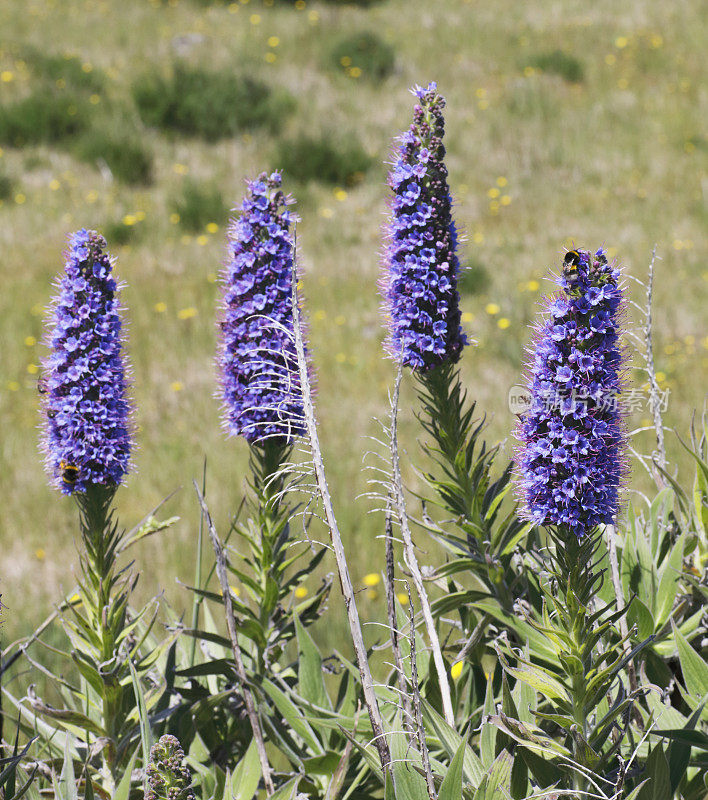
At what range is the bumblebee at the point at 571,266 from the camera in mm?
1877

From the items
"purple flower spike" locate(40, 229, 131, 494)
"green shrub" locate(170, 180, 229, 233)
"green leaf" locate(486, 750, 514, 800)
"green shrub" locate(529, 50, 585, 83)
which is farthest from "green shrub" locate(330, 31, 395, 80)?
"green leaf" locate(486, 750, 514, 800)

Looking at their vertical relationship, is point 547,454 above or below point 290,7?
below

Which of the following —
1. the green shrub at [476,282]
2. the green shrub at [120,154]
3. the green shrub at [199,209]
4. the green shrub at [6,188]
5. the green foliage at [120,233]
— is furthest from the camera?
the green shrub at [120,154]

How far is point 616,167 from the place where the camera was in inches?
453

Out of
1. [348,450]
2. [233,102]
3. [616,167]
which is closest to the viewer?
[348,450]

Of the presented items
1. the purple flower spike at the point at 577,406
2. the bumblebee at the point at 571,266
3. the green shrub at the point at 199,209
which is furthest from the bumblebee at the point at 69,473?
the green shrub at the point at 199,209

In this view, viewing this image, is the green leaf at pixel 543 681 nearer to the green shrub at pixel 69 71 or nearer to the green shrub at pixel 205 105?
the green shrub at pixel 205 105

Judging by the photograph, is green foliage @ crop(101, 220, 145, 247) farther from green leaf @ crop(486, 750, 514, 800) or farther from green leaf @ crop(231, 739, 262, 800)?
green leaf @ crop(486, 750, 514, 800)

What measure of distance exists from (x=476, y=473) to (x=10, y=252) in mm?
8052

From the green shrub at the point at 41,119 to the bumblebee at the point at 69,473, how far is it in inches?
437

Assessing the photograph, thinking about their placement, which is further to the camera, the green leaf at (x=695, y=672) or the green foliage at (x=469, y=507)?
the green foliage at (x=469, y=507)

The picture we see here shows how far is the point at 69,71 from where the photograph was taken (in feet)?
45.6

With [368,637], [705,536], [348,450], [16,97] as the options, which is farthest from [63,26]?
[705,536]

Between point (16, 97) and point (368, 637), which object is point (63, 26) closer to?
point (16, 97)
